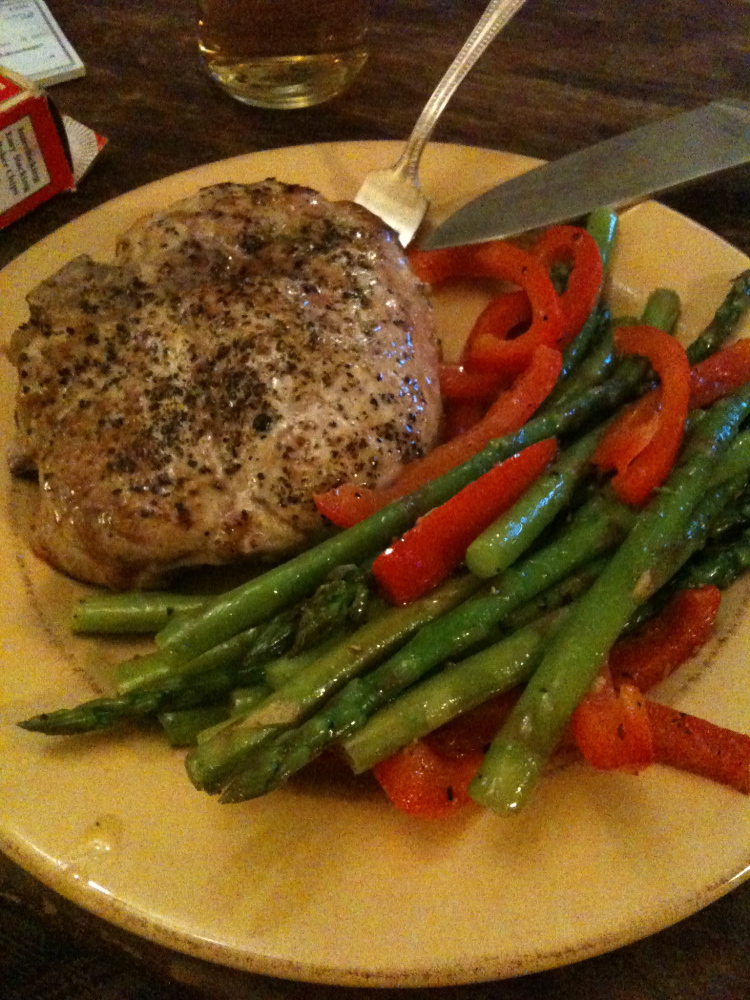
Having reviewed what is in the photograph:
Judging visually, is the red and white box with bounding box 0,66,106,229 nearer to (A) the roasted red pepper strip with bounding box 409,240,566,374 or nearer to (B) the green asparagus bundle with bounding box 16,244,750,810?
(A) the roasted red pepper strip with bounding box 409,240,566,374

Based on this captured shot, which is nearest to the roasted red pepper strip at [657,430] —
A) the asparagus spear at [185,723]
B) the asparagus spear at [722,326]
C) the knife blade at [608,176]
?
the asparagus spear at [722,326]

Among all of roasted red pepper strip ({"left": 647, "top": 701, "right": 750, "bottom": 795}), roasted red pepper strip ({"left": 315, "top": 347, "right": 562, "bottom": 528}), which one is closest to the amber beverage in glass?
roasted red pepper strip ({"left": 315, "top": 347, "right": 562, "bottom": 528})

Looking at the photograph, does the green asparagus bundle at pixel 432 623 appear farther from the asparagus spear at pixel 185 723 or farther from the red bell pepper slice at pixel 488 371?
the red bell pepper slice at pixel 488 371

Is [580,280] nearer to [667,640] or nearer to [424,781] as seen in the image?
[667,640]

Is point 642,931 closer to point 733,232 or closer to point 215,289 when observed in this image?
point 215,289

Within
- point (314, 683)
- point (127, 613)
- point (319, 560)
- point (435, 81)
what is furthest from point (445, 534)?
point (435, 81)

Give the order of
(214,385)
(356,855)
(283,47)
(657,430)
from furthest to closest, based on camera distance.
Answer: (283,47)
(214,385)
(657,430)
(356,855)
